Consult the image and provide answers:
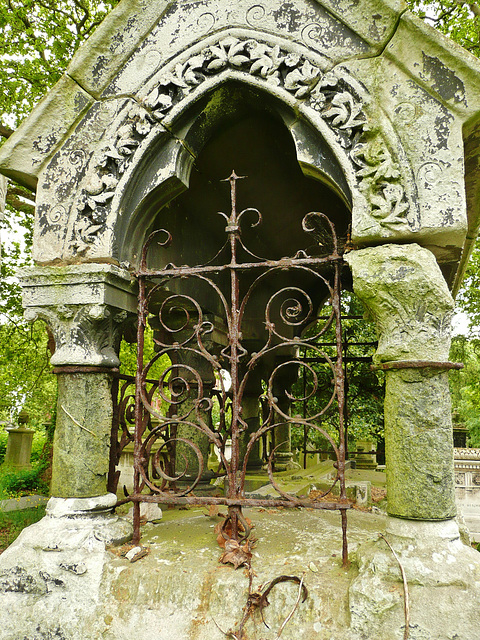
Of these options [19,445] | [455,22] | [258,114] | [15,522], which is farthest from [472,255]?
[19,445]

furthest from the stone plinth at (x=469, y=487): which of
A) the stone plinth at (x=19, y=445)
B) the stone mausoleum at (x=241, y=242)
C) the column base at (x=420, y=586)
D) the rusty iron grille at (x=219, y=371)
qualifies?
the stone plinth at (x=19, y=445)

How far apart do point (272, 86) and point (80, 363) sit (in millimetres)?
1994

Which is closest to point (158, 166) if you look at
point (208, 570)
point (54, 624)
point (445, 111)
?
point (445, 111)

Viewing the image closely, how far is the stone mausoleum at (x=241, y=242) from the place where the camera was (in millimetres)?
2355

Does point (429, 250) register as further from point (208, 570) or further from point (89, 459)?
point (89, 459)

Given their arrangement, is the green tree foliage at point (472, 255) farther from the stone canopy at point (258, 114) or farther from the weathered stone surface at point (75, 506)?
the weathered stone surface at point (75, 506)

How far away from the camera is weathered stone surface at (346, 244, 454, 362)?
243 cm

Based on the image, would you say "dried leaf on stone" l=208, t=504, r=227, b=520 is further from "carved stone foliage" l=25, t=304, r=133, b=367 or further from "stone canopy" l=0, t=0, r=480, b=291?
"stone canopy" l=0, t=0, r=480, b=291

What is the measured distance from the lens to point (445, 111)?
8.46 feet

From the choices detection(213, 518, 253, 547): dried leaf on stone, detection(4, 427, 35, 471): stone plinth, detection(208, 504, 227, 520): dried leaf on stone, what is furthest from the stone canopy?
detection(4, 427, 35, 471): stone plinth

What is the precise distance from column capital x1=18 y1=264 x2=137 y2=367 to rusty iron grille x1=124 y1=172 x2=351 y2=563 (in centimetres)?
20

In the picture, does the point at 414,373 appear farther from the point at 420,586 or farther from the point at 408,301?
the point at 420,586

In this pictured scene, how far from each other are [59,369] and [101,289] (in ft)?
1.85

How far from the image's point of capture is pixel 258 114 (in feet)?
11.3
